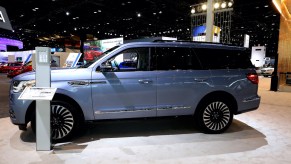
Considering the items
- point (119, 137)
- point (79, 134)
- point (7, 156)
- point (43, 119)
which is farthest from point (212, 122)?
point (7, 156)

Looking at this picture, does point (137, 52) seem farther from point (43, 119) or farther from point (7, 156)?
point (7, 156)

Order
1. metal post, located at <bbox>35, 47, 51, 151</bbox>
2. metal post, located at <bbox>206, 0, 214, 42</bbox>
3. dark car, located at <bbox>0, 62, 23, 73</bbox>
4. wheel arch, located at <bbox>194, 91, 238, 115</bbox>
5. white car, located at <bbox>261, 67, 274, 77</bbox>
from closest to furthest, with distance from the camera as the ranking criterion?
metal post, located at <bbox>35, 47, 51, 151</bbox>
wheel arch, located at <bbox>194, 91, 238, 115</bbox>
metal post, located at <bbox>206, 0, 214, 42</bbox>
white car, located at <bbox>261, 67, 274, 77</bbox>
dark car, located at <bbox>0, 62, 23, 73</bbox>

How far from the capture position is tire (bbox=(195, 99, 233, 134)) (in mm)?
4984

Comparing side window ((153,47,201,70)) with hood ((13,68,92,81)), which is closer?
hood ((13,68,92,81))

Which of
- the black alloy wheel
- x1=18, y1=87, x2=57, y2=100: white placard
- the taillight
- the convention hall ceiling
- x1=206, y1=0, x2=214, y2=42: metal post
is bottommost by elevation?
the black alloy wheel

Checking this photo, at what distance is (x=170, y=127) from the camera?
18.2 ft

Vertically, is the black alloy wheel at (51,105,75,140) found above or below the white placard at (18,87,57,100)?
below

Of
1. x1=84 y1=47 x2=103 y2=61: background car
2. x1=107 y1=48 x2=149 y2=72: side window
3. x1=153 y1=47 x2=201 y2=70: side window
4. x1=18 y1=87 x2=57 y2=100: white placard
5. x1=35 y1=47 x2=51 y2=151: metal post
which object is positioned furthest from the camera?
x1=84 y1=47 x2=103 y2=61: background car

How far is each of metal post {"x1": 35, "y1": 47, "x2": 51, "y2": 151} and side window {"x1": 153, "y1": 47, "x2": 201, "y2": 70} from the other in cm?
193

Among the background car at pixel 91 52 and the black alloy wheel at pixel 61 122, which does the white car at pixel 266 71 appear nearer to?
the background car at pixel 91 52

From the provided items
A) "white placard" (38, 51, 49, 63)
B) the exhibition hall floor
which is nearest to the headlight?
"white placard" (38, 51, 49, 63)

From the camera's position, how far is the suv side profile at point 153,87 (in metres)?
4.35

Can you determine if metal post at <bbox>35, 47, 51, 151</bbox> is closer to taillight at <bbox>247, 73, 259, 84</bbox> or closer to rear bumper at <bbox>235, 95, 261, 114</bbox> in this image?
rear bumper at <bbox>235, 95, 261, 114</bbox>

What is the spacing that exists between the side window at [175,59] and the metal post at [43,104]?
76.1 inches
